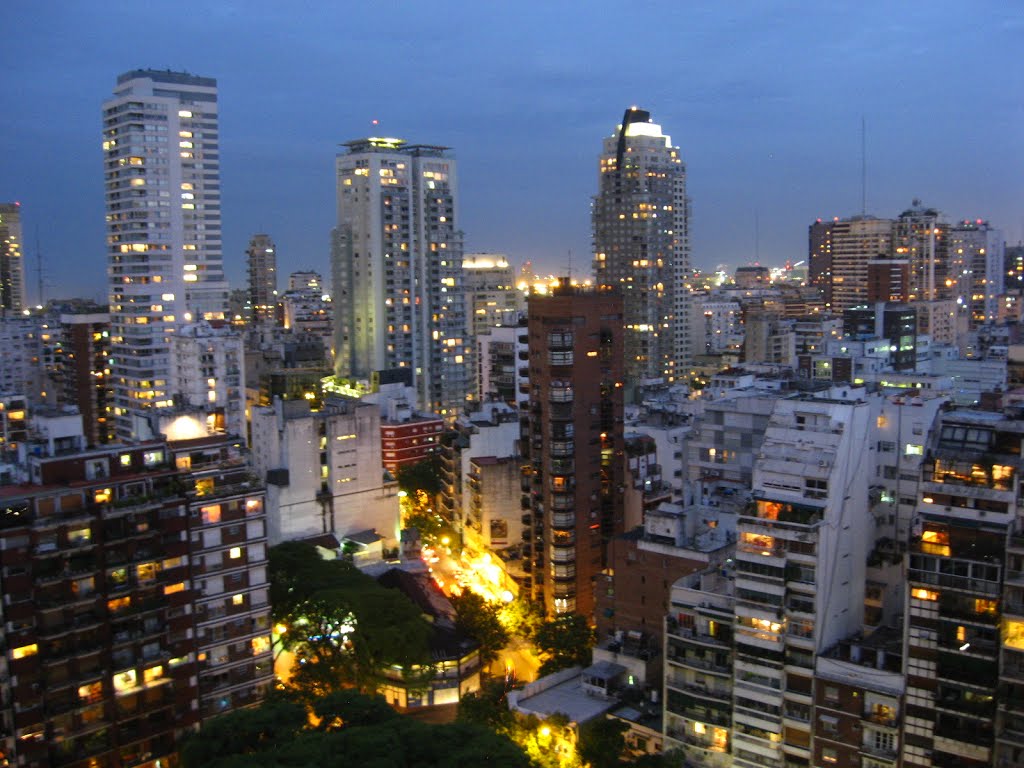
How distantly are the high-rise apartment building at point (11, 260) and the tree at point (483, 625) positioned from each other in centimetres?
13353

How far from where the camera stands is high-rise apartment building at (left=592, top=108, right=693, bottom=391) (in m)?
106

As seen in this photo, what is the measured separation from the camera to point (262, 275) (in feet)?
569

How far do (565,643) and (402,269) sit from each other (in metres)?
58.1

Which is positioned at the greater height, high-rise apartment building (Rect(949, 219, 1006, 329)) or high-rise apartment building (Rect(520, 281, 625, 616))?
high-rise apartment building (Rect(949, 219, 1006, 329))

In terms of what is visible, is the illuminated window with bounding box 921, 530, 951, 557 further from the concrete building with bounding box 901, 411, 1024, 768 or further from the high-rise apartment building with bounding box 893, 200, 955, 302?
the high-rise apartment building with bounding box 893, 200, 955, 302

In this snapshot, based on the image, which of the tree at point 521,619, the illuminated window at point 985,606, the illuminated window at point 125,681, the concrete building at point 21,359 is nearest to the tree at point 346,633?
the tree at point 521,619

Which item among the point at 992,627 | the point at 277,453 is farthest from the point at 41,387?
the point at 992,627

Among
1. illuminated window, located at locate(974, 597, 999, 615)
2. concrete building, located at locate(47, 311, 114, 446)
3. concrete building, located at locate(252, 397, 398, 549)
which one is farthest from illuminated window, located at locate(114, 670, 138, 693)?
concrete building, located at locate(47, 311, 114, 446)

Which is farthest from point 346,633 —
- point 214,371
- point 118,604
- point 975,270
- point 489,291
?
point 975,270

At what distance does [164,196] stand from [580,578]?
48837 millimetres

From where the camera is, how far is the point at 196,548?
3284 centimetres

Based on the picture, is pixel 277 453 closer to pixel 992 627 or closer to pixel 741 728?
pixel 741 728

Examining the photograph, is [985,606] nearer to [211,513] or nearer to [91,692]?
[211,513]

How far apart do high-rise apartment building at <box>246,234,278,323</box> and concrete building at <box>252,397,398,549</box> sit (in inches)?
4696
